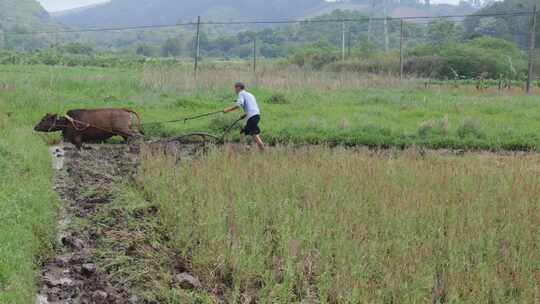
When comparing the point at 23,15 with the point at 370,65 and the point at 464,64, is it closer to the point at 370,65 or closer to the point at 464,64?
the point at 370,65

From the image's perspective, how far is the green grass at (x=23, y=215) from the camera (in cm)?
518

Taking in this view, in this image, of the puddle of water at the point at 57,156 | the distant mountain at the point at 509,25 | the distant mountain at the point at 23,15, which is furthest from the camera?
the distant mountain at the point at 23,15

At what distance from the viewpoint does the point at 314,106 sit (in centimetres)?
1686

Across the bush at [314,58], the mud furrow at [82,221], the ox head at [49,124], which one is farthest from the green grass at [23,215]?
the bush at [314,58]

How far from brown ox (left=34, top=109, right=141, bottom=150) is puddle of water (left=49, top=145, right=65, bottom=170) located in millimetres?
297

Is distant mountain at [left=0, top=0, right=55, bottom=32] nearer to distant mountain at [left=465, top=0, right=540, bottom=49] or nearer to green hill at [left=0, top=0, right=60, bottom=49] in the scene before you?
green hill at [left=0, top=0, right=60, bottom=49]

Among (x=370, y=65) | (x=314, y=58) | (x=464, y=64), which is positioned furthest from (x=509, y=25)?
(x=370, y=65)

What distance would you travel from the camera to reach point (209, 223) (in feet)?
21.7

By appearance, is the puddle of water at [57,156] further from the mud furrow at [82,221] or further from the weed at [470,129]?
the weed at [470,129]

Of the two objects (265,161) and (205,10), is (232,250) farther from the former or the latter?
(205,10)

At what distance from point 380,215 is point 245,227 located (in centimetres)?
154

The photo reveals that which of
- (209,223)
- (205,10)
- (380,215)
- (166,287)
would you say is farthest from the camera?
(205,10)

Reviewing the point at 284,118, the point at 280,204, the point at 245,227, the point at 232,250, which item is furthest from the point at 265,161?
the point at 284,118

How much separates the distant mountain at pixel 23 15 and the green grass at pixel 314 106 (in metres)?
85.8
